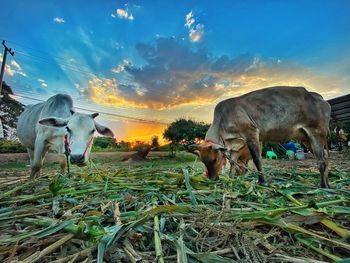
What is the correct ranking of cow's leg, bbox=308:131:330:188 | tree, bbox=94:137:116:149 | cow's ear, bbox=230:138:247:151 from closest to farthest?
cow's leg, bbox=308:131:330:188 < cow's ear, bbox=230:138:247:151 < tree, bbox=94:137:116:149

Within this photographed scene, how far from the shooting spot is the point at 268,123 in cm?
503

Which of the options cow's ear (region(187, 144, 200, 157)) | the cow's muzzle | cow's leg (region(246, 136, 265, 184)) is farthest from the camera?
cow's ear (region(187, 144, 200, 157))

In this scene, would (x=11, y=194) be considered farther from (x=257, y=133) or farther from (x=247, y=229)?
(x=257, y=133)

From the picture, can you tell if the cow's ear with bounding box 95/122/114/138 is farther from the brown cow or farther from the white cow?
the brown cow

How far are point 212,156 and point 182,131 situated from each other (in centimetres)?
2178

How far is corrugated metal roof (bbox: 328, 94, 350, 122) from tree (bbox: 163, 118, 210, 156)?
12.9m

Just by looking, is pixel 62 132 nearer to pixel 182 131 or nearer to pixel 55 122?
pixel 55 122

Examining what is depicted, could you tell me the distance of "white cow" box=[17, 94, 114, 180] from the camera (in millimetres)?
4023

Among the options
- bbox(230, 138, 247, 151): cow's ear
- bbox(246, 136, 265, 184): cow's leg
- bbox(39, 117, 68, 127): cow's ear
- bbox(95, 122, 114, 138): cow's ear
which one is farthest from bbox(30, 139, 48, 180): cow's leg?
bbox(246, 136, 265, 184): cow's leg

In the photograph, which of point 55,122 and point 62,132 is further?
point 62,132

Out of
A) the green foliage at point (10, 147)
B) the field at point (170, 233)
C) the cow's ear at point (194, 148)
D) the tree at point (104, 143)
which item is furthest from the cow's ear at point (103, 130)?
the tree at point (104, 143)

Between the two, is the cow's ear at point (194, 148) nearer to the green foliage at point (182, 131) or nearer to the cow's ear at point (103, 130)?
the cow's ear at point (103, 130)

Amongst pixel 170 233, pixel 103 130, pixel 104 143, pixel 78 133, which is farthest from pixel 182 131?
pixel 170 233

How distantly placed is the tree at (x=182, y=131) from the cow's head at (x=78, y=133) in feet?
67.7
